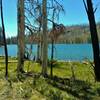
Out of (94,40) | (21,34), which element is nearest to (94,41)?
(94,40)

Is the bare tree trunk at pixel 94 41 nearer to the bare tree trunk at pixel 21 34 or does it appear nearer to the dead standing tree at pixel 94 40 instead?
the dead standing tree at pixel 94 40

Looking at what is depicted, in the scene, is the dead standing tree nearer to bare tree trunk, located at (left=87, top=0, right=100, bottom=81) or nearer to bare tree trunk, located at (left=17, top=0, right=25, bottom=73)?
bare tree trunk, located at (left=87, top=0, right=100, bottom=81)

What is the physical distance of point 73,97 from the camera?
998cm

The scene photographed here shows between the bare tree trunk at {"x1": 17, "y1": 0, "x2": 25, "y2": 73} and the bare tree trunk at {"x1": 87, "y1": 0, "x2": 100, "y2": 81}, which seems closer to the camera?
the bare tree trunk at {"x1": 87, "y1": 0, "x2": 100, "y2": 81}

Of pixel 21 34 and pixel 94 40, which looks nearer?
pixel 94 40

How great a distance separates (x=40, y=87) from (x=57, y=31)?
1312 cm

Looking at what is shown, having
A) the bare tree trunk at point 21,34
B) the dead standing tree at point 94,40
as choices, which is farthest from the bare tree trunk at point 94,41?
the bare tree trunk at point 21,34

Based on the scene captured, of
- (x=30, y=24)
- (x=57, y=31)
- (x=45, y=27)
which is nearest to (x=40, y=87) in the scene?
(x=45, y=27)

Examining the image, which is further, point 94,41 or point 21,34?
point 21,34

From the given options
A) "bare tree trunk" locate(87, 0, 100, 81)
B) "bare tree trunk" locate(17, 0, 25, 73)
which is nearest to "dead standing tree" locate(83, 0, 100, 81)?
"bare tree trunk" locate(87, 0, 100, 81)

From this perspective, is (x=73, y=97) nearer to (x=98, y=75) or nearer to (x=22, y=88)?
(x=22, y=88)

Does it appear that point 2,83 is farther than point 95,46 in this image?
No

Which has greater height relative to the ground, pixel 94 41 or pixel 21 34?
pixel 21 34

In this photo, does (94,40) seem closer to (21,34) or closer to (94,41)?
(94,41)
